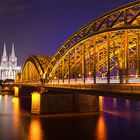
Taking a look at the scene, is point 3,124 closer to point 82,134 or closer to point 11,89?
point 82,134

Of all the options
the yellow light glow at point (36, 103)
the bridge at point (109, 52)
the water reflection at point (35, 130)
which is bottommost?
the water reflection at point (35, 130)

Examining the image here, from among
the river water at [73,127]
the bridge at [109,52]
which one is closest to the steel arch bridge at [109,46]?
the bridge at [109,52]

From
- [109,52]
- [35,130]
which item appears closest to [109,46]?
[109,52]

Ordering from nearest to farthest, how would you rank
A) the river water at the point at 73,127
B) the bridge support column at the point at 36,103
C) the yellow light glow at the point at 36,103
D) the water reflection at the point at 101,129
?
the water reflection at the point at 101,129
the river water at the point at 73,127
the bridge support column at the point at 36,103
the yellow light glow at the point at 36,103

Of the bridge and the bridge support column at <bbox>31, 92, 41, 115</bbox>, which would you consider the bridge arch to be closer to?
the bridge

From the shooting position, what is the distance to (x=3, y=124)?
53.6 m

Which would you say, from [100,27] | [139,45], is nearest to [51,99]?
[100,27]

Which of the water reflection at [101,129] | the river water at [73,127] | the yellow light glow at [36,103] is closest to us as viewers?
the water reflection at [101,129]

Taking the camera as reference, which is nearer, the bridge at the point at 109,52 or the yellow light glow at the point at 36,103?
the bridge at the point at 109,52

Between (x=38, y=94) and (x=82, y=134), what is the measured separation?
21.3 meters

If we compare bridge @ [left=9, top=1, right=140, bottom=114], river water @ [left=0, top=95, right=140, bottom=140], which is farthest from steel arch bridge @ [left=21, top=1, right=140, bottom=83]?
river water @ [left=0, top=95, right=140, bottom=140]

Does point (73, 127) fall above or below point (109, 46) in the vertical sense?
below

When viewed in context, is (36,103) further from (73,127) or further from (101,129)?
(101,129)

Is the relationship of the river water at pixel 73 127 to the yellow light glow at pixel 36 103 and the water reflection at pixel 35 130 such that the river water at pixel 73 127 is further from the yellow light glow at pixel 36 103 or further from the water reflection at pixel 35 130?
the yellow light glow at pixel 36 103
